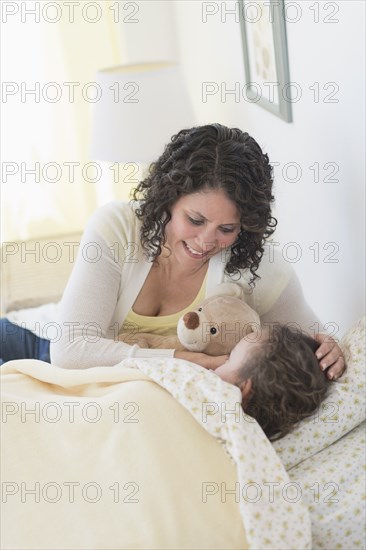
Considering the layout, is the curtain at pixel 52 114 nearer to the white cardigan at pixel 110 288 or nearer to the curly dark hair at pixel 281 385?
the white cardigan at pixel 110 288

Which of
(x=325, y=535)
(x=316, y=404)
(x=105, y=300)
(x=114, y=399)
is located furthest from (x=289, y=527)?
(x=105, y=300)

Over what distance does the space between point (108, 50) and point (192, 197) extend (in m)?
1.92

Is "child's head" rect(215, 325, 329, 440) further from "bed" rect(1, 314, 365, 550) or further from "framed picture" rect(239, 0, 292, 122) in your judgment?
"framed picture" rect(239, 0, 292, 122)

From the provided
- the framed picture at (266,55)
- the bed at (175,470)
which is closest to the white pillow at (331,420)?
the bed at (175,470)

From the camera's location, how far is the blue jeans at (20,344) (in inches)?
88.4

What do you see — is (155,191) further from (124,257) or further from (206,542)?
(206,542)

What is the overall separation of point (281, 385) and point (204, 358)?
306 millimetres

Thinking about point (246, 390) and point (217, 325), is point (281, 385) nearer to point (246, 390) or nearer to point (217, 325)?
point (246, 390)

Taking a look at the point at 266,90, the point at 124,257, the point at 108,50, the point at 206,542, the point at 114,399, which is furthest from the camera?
the point at 108,50

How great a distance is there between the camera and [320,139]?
196cm

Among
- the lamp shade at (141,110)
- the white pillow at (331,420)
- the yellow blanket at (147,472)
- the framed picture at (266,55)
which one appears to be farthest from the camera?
the lamp shade at (141,110)

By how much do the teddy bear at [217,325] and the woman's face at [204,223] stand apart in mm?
127

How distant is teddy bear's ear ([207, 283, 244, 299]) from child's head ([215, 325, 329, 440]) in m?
0.36

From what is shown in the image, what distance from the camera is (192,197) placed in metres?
1.73
